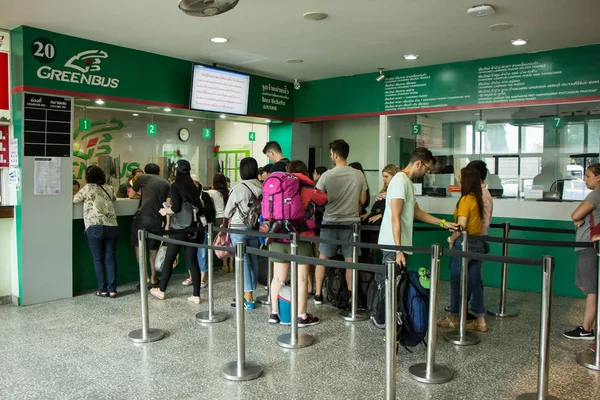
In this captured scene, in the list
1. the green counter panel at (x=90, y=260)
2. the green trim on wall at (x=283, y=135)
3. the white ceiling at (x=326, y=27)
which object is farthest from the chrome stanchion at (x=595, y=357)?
the green trim on wall at (x=283, y=135)

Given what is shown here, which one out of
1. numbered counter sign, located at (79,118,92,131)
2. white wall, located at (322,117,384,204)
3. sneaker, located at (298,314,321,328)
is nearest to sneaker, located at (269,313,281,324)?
sneaker, located at (298,314,321,328)

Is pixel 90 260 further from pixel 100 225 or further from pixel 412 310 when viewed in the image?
pixel 412 310

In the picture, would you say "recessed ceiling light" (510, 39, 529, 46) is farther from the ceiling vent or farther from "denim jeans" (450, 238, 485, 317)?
the ceiling vent

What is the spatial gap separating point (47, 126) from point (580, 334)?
510cm

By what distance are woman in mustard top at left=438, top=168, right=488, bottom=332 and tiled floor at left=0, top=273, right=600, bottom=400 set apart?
29 centimetres

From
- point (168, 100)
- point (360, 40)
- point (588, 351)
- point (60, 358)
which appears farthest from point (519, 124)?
point (60, 358)

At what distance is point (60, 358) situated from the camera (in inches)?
139

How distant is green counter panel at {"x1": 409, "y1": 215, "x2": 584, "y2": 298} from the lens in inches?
216

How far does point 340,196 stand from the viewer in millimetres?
4621

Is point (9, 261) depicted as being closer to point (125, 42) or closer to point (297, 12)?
point (125, 42)

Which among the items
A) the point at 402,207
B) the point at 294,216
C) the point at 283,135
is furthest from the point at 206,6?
the point at 283,135

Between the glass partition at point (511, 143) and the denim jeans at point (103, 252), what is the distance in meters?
3.70

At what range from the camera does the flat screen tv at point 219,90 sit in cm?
612

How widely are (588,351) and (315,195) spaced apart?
235cm
